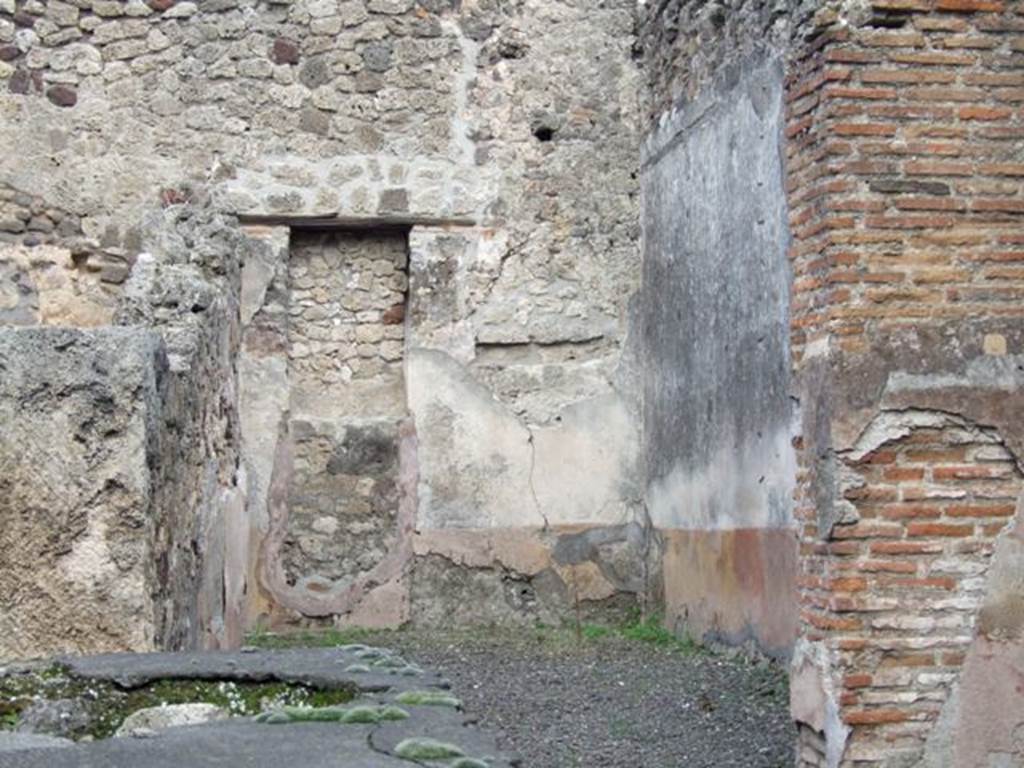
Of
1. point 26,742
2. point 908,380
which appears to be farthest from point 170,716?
point 908,380

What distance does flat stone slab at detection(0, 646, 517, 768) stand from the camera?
2324 millimetres

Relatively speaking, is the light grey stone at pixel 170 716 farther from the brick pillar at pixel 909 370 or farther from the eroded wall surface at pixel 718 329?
the eroded wall surface at pixel 718 329

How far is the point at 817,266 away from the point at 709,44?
3.25 metres

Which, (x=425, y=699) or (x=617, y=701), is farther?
(x=617, y=701)

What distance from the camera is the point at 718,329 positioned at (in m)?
7.77

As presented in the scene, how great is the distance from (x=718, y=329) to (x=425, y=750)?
5.51 meters

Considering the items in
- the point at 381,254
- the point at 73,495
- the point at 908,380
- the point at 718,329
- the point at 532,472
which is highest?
the point at 381,254

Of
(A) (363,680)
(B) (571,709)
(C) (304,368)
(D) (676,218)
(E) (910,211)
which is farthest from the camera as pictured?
(C) (304,368)

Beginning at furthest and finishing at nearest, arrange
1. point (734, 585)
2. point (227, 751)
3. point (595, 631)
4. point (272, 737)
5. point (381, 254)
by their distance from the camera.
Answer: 1. point (381, 254)
2. point (595, 631)
3. point (734, 585)
4. point (272, 737)
5. point (227, 751)

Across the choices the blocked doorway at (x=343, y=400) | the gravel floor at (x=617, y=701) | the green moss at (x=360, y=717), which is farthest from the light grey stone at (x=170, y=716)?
the blocked doorway at (x=343, y=400)

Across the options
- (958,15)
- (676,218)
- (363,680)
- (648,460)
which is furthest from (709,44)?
(363,680)

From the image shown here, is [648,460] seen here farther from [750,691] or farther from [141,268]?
[141,268]

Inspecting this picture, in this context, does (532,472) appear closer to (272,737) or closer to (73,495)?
(73,495)

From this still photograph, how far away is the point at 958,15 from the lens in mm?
4957
